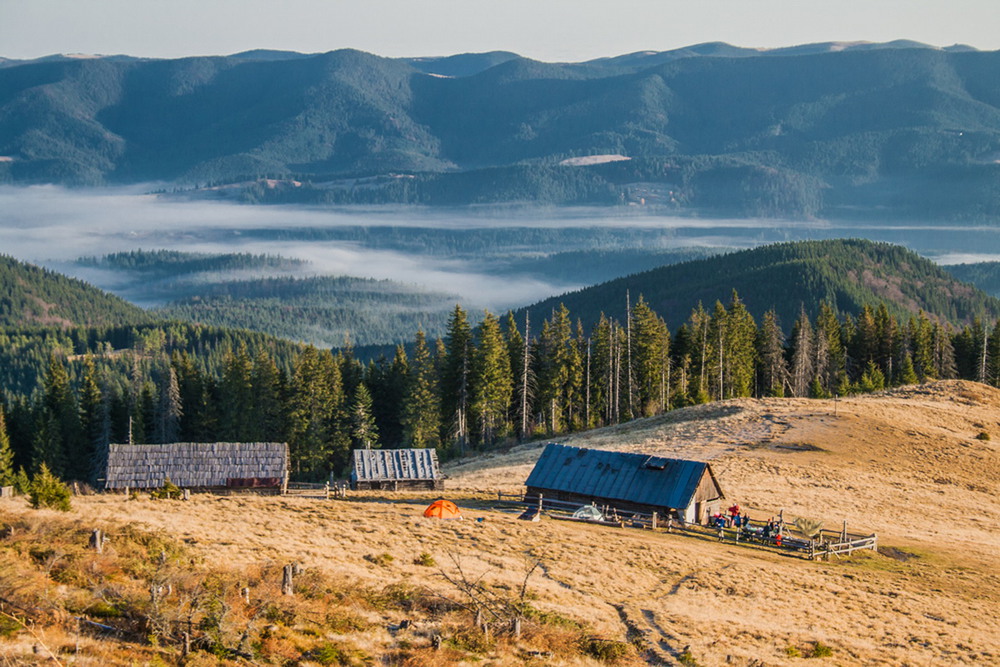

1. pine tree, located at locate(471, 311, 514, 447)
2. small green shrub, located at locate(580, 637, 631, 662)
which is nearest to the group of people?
small green shrub, located at locate(580, 637, 631, 662)

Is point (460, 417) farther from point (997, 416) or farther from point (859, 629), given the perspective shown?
point (859, 629)

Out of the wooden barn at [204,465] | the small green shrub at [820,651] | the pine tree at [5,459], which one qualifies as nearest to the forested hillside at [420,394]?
the pine tree at [5,459]

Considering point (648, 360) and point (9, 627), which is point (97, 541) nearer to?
point (9, 627)

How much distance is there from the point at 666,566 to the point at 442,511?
38.5 feet

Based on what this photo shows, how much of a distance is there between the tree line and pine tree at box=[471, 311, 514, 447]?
0.15 m

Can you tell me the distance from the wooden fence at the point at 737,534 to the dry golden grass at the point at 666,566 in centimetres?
117

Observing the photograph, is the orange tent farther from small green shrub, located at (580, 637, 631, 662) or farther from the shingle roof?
small green shrub, located at (580, 637, 631, 662)

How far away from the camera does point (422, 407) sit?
103688mm

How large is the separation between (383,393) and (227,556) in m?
75.7

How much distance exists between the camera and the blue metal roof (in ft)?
198

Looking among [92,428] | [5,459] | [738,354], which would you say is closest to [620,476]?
[5,459]

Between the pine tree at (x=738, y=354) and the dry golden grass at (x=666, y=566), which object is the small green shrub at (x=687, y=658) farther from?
the pine tree at (x=738, y=354)

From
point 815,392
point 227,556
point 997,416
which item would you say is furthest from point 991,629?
point 815,392

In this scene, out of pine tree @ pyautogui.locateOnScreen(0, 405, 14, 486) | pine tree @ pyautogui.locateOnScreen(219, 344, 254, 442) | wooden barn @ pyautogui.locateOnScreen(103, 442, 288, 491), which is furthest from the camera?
pine tree @ pyautogui.locateOnScreen(219, 344, 254, 442)
